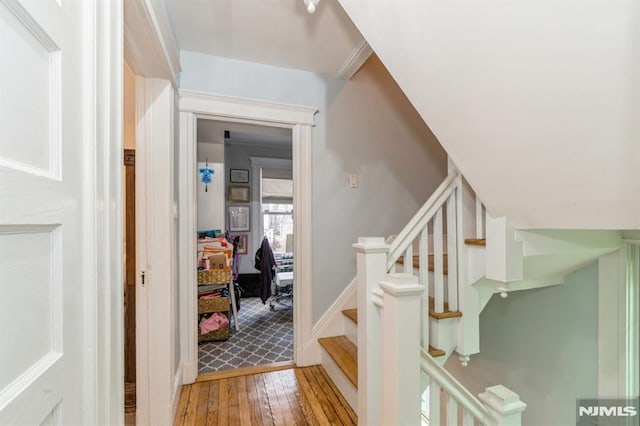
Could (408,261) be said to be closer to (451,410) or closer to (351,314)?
(451,410)

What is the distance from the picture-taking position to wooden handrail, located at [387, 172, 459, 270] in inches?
58.4

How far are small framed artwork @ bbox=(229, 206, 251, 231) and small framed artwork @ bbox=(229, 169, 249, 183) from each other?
47 cm

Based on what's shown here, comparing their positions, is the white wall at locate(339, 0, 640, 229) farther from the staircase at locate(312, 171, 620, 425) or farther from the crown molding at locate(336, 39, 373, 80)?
the crown molding at locate(336, 39, 373, 80)

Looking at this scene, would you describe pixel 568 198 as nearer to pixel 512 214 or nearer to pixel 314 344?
pixel 512 214

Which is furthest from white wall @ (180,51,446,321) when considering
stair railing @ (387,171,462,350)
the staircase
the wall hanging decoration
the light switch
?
the wall hanging decoration

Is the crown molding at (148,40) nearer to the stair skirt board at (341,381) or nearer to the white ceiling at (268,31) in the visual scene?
the white ceiling at (268,31)

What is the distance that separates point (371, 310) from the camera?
1.32m

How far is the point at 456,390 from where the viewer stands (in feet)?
3.81

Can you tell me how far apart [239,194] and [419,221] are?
3763mm

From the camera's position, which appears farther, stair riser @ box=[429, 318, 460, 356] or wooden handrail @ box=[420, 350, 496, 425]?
stair riser @ box=[429, 318, 460, 356]

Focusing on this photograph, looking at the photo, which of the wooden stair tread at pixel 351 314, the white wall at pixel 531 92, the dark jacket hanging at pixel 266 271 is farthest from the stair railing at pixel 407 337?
the dark jacket hanging at pixel 266 271

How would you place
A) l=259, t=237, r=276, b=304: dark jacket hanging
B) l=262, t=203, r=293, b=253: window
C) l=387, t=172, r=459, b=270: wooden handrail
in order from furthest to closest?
l=262, t=203, r=293, b=253: window < l=259, t=237, r=276, b=304: dark jacket hanging < l=387, t=172, r=459, b=270: wooden handrail

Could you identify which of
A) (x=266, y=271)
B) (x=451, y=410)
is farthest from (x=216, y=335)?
(x=451, y=410)

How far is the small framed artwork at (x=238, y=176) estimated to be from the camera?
476 centimetres
